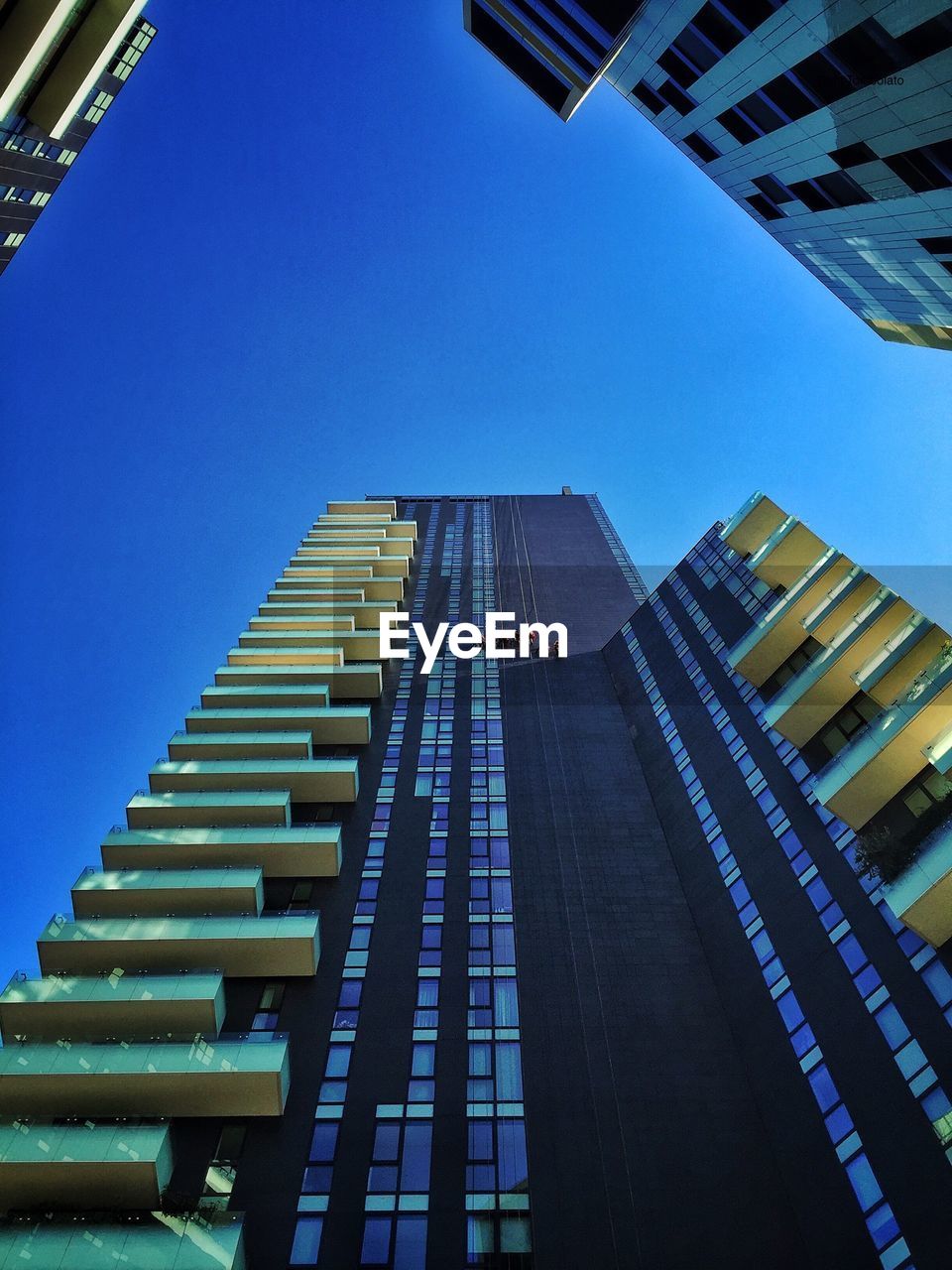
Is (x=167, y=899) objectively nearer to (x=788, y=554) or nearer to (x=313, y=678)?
(x=313, y=678)

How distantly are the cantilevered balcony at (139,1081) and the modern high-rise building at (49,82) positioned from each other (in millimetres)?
32003

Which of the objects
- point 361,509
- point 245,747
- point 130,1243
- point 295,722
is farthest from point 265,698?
point 361,509

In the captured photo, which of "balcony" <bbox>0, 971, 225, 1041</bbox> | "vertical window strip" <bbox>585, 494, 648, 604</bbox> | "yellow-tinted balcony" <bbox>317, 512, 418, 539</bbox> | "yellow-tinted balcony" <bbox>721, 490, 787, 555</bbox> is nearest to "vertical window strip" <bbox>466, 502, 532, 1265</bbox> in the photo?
"balcony" <bbox>0, 971, 225, 1041</bbox>

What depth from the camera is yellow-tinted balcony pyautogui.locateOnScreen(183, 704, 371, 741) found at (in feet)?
138

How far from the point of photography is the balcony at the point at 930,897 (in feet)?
68.6

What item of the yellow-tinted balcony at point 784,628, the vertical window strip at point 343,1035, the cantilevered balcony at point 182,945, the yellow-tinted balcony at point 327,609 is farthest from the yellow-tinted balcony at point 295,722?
the yellow-tinted balcony at point 784,628

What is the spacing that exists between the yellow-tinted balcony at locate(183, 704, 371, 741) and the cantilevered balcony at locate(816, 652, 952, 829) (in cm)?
2467

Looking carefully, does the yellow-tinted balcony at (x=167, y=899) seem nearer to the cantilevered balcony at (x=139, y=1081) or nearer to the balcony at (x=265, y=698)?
the cantilevered balcony at (x=139, y=1081)

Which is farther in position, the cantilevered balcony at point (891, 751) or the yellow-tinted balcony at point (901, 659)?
the yellow-tinted balcony at point (901, 659)

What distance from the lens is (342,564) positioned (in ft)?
220

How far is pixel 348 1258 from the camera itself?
20.2 m

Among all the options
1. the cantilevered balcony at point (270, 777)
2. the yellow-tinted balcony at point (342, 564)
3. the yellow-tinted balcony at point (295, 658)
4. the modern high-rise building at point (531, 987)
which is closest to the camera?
the modern high-rise building at point (531, 987)

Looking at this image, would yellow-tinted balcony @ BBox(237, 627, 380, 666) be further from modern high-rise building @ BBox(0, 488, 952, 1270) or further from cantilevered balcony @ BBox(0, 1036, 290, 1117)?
cantilevered balcony @ BBox(0, 1036, 290, 1117)

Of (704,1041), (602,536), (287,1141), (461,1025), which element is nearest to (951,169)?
(704,1041)
